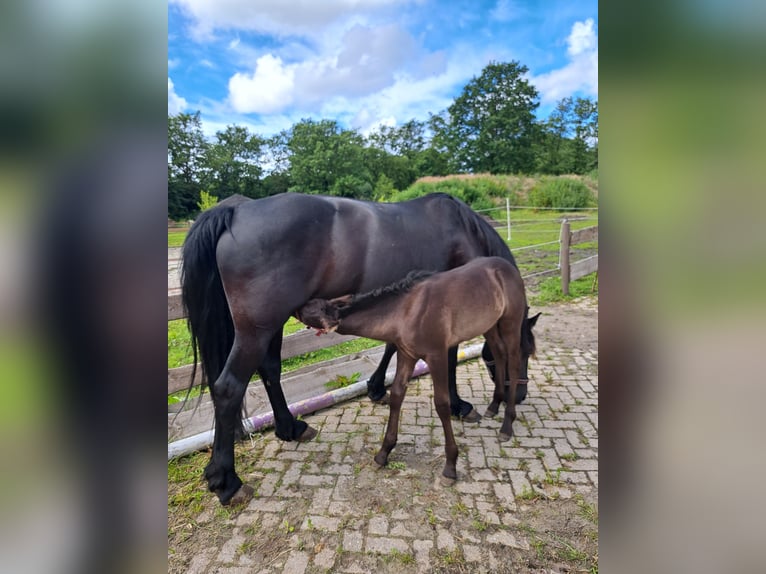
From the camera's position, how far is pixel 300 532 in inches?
91.1

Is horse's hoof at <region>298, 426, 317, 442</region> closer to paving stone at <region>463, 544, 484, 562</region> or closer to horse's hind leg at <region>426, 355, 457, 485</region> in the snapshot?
horse's hind leg at <region>426, 355, 457, 485</region>

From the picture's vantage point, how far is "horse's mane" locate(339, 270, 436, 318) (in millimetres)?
2555

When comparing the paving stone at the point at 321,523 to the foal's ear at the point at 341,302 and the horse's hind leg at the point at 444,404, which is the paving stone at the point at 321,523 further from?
the foal's ear at the point at 341,302

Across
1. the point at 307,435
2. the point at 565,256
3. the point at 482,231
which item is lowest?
the point at 307,435

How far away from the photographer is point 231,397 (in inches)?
104

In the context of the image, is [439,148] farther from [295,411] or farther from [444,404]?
[444,404]

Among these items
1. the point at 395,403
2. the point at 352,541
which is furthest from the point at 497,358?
the point at 352,541

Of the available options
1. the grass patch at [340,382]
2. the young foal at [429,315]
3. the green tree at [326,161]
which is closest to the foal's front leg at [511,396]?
the young foal at [429,315]

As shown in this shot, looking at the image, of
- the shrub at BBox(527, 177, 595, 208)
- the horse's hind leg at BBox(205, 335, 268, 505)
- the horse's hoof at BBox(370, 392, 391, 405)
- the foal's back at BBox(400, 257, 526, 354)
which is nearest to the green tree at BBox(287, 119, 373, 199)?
the shrub at BBox(527, 177, 595, 208)

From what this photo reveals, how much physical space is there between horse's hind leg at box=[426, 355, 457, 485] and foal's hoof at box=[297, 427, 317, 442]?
1.17 m

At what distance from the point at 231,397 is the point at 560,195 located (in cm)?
1657

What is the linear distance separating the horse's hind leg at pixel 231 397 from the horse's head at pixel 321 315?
1.30 ft
